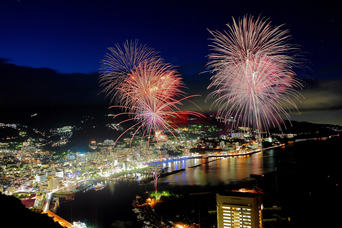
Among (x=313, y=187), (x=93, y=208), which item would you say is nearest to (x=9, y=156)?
(x=93, y=208)

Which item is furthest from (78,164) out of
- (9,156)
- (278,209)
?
(278,209)

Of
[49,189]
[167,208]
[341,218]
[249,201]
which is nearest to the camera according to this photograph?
[249,201]

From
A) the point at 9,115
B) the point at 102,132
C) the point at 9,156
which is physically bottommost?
the point at 9,156

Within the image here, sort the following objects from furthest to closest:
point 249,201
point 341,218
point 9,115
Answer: point 9,115
point 341,218
point 249,201

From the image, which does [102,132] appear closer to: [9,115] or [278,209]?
[9,115]

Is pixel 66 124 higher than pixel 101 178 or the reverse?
higher

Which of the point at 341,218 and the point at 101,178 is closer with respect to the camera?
the point at 341,218
